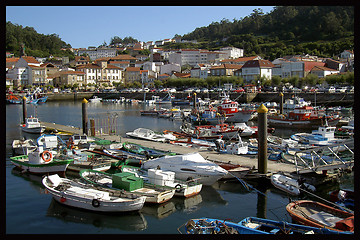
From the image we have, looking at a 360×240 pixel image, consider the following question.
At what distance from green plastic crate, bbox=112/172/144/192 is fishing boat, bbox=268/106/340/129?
990 inches

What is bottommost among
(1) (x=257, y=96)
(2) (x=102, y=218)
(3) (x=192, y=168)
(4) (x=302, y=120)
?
(2) (x=102, y=218)

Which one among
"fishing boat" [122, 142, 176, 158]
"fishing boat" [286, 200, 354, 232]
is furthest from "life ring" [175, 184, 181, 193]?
"fishing boat" [122, 142, 176, 158]

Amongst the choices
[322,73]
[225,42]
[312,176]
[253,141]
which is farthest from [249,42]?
[312,176]

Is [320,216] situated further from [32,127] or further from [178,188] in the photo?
[32,127]

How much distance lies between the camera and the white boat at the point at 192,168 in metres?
15.8

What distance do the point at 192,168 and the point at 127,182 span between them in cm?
328

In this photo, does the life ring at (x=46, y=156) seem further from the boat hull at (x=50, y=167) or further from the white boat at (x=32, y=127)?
the white boat at (x=32, y=127)

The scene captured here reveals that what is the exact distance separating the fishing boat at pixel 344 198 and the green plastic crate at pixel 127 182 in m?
7.63

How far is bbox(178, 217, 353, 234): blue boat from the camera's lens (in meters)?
10.4

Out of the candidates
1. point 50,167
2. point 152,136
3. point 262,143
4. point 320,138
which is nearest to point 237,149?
point 262,143

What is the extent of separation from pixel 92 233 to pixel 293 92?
53.5m

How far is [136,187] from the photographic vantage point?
47.0 feet

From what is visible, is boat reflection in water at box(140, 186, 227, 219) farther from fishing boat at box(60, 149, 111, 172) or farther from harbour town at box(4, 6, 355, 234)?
fishing boat at box(60, 149, 111, 172)

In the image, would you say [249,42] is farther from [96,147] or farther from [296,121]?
[96,147]
